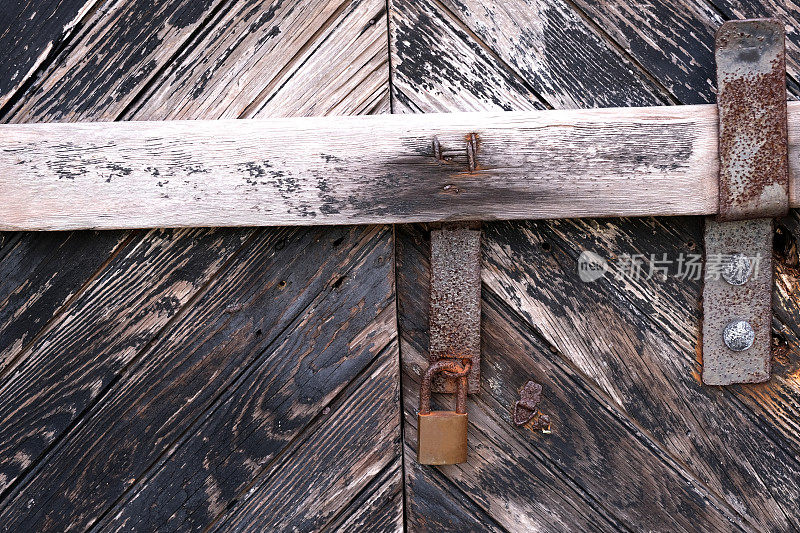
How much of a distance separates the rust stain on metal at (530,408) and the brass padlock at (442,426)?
0.13m

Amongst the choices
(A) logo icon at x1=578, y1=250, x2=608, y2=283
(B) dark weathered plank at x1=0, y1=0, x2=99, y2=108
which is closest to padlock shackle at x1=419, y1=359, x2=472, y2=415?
(A) logo icon at x1=578, y1=250, x2=608, y2=283

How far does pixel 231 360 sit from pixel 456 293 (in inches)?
19.1

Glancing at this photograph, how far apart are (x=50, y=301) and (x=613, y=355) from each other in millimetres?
1149

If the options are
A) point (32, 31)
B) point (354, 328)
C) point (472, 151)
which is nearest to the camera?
point (472, 151)

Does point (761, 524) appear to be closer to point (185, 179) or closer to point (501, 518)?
point (501, 518)

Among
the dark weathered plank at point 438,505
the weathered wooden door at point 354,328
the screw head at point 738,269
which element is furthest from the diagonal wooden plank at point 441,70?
the dark weathered plank at point 438,505

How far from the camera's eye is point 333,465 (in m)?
1.14

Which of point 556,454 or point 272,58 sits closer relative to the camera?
point 272,58

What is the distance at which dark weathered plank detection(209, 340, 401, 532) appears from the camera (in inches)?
43.9

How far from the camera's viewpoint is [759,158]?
901 mm

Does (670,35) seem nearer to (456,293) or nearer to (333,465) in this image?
(456,293)

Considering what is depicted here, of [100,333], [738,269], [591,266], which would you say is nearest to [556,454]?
[591,266]

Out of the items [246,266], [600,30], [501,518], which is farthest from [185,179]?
[501,518]
